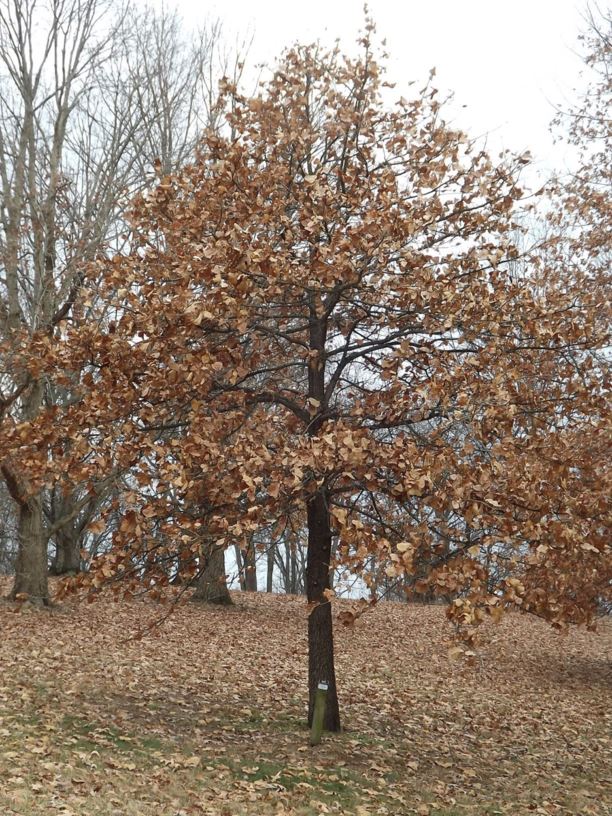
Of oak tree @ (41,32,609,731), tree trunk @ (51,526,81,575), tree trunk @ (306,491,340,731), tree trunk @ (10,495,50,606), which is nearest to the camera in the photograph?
oak tree @ (41,32,609,731)

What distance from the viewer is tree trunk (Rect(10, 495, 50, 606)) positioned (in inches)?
655

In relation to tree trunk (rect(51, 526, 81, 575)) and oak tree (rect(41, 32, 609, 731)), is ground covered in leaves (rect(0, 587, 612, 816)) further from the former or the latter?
tree trunk (rect(51, 526, 81, 575))

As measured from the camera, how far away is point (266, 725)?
10.0 m

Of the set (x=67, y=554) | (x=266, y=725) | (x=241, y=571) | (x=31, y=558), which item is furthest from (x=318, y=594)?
(x=67, y=554)

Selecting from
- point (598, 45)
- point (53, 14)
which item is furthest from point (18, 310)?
point (598, 45)

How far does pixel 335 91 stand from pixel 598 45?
7.32 metres

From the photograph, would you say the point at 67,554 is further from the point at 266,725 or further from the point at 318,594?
the point at 318,594

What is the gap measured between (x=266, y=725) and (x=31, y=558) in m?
8.50

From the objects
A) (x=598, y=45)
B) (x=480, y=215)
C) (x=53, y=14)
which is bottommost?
(x=480, y=215)

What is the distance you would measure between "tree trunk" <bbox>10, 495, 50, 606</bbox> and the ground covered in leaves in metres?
0.70

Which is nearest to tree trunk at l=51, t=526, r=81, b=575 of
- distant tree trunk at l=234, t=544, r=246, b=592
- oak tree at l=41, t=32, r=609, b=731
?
distant tree trunk at l=234, t=544, r=246, b=592

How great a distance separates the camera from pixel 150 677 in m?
12.0

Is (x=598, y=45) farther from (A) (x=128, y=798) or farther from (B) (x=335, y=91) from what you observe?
(A) (x=128, y=798)

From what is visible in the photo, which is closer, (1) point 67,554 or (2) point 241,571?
(2) point 241,571
